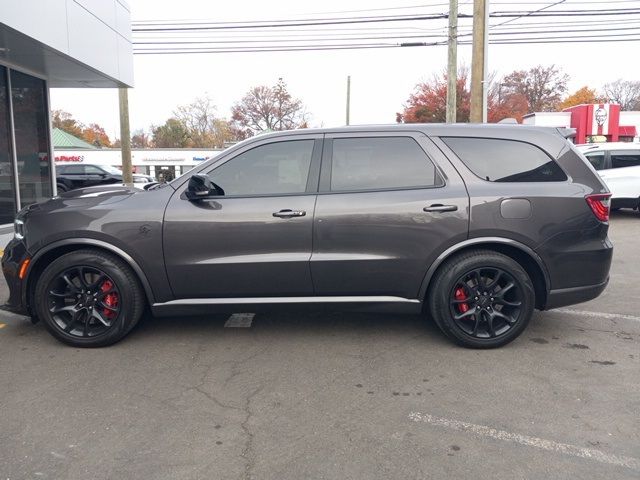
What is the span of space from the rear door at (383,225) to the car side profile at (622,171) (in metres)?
10.6

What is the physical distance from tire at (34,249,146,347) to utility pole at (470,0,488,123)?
10700 millimetres

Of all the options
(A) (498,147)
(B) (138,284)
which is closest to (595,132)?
(A) (498,147)

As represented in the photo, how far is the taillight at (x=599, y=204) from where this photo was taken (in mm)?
4350

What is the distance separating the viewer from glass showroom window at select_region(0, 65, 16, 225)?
9.79 meters

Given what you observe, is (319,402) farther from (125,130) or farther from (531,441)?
(125,130)

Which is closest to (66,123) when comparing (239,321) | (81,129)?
(81,129)

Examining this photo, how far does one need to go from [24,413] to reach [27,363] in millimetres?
930

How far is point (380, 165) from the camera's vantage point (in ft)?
14.7

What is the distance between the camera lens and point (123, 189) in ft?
15.4

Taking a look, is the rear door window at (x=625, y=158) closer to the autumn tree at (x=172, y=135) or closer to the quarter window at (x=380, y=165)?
the quarter window at (x=380, y=165)

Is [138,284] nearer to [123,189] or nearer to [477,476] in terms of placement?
[123,189]

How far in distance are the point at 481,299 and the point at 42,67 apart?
957 cm

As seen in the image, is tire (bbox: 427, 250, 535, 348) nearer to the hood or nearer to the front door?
the front door

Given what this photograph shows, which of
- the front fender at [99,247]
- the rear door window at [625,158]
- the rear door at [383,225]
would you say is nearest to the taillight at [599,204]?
the rear door at [383,225]
